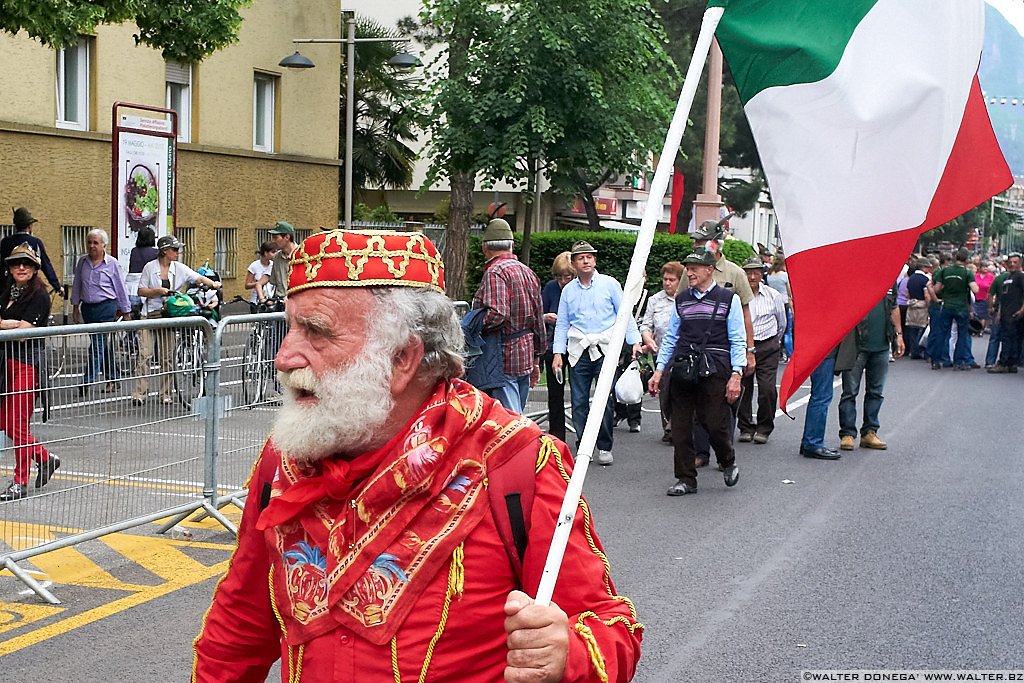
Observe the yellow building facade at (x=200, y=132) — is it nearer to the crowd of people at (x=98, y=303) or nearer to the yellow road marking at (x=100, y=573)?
the crowd of people at (x=98, y=303)

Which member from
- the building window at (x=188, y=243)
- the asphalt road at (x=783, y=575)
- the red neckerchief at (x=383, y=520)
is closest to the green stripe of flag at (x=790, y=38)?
the red neckerchief at (x=383, y=520)

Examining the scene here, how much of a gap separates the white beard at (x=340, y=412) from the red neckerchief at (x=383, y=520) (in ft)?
0.15

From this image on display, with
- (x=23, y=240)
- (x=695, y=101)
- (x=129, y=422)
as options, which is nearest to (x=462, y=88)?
(x=23, y=240)

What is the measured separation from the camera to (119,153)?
15.6 m

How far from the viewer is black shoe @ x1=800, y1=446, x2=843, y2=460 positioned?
11812 mm

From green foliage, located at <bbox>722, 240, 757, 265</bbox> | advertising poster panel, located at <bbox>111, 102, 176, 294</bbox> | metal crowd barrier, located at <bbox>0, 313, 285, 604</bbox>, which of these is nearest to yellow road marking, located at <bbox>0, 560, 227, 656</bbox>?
metal crowd barrier, located at <bbox>0, 313, 285, 604</bbox>

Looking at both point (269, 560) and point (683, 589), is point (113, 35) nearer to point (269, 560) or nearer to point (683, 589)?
point (683, 589)

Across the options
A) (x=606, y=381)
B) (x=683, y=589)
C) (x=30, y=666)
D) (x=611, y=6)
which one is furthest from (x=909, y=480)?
(x=611, y=6)

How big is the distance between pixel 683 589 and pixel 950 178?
399 cm

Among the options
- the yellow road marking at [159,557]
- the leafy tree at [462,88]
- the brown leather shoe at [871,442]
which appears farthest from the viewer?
the leafy tree at [462,88]

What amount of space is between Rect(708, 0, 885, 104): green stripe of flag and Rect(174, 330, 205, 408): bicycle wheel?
496cm

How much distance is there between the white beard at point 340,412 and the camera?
2.53 metres

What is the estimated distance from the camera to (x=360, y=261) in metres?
2.55

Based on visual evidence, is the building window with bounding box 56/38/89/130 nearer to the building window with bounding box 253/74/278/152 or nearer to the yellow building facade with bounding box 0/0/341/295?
the yellow building facade with bounding box 0/0/341/295
